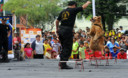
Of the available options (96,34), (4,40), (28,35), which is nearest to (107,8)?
(28,35)

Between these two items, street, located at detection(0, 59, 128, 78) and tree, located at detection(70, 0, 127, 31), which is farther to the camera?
tree, located at detection(70, 0, 127, 31)

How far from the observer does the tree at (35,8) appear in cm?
4928

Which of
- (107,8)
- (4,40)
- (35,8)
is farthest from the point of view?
(35,8)

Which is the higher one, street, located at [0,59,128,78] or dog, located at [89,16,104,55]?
dog, located at [89,16,104,55]

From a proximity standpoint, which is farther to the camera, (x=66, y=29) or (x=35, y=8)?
(x=35, y=8)

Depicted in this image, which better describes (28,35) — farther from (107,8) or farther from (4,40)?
(107,8)

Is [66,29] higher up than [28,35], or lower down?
higher up

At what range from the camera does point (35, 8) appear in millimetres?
49625

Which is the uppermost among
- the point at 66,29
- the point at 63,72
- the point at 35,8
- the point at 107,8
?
the point at 35,8

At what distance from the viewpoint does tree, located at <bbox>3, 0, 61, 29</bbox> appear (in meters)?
49.3

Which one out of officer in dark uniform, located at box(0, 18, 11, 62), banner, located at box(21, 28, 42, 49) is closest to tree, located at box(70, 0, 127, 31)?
banner, located at box(21, 28, 42, 49)

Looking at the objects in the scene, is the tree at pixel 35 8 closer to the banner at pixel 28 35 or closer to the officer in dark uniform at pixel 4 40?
the banner at pixel 28 35

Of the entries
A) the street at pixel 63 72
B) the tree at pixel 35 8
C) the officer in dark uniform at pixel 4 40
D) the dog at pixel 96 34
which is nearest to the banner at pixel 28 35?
the officer in dark uniform at pixel 4 40

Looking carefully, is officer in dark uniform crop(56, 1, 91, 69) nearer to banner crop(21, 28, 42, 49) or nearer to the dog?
the dog
